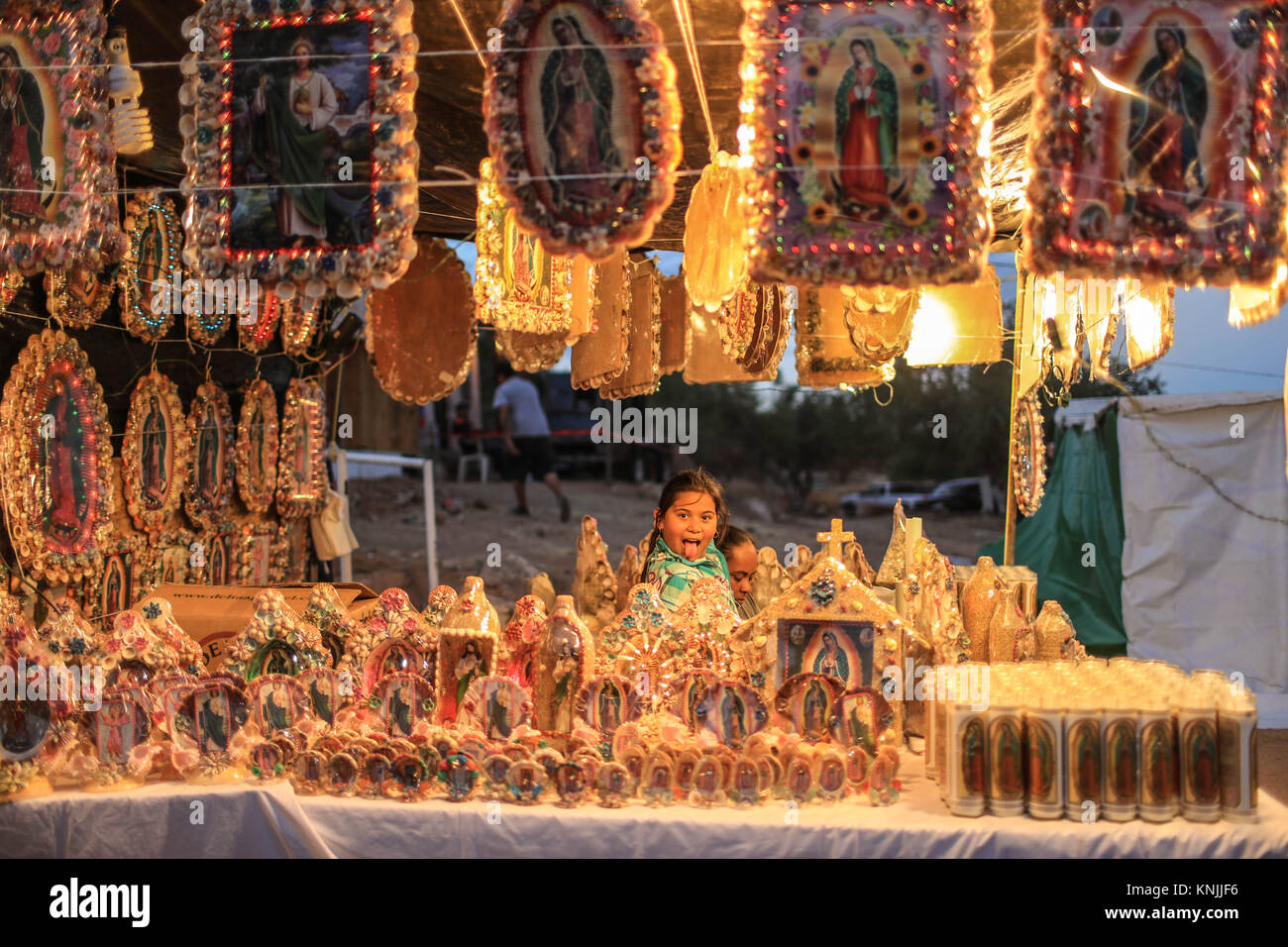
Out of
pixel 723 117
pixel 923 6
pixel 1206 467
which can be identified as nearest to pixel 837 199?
pixel 923 6

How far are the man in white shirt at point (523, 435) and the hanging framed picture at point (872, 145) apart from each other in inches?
367

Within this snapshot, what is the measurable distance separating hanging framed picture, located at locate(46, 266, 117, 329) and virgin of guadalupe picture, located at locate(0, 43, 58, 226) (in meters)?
1.47

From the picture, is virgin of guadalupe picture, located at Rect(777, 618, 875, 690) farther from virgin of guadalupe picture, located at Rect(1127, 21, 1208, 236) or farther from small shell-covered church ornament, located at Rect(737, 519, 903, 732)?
virgin of guadalupe picture, located at Rect(1127, 21, 1208, 236)

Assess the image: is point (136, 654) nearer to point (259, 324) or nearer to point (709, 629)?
point (709, 629)

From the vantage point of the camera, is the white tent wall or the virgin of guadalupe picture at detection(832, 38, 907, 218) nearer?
the virgin of guadalupe picture at detection(832, 38, 907, 218)

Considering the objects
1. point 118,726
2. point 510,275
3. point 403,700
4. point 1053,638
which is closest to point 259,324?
point 510,275

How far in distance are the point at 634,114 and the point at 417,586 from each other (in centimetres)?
903

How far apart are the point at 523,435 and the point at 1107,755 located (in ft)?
32.9

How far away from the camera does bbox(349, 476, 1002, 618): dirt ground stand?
11.7 m

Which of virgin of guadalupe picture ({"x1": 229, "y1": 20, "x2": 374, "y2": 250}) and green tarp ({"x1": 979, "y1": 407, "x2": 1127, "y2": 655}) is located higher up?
virgin of guadalupe picture ({"x1": 229, "y1": 20, "x2": 374, "y2": 250})

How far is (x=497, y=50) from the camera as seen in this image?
2672 millimetres

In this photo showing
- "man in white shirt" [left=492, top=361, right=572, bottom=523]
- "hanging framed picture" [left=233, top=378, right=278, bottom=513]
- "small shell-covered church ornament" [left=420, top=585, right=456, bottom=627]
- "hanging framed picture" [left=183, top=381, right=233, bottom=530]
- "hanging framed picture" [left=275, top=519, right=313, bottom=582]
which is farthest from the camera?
"man in white shirt" [left=492, top=361, right=572, bottom=523]

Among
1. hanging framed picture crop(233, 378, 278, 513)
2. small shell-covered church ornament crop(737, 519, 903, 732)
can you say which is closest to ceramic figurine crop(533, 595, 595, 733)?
small shell-covered church ornament crop(737, 519, 903, 732)

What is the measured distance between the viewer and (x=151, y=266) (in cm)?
505
